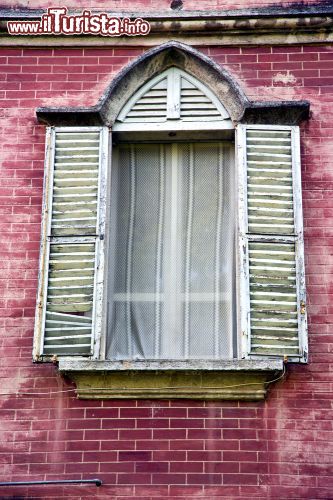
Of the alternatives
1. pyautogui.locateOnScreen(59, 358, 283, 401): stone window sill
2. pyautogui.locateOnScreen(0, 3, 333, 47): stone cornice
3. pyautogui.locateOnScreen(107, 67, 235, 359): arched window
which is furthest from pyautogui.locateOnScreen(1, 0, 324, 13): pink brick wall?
pyautogui.locateOnScreen(59, 358, 283, 401): stone window sill

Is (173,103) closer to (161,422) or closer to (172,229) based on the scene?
(172,229)

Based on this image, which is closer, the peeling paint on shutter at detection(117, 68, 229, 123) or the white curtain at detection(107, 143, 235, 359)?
the white curtain at detection(107, 143, 235, 359)

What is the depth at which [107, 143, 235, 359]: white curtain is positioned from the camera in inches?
293

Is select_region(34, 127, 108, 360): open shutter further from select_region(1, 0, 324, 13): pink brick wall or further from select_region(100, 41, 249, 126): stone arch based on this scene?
select_region(1, 0, 324, 13): pink brick wall

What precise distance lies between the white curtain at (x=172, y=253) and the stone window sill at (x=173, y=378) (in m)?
0.43

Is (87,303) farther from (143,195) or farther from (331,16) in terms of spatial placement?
(331,16)

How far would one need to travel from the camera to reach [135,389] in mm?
6969

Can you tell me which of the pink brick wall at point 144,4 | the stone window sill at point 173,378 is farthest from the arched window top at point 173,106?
the stone window sill at point 173,378

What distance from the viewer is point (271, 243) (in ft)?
24.3

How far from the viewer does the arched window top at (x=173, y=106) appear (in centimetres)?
796

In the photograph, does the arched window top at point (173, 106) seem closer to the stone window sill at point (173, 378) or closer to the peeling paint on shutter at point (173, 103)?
the peeling paint on shutter at point (173, 103)

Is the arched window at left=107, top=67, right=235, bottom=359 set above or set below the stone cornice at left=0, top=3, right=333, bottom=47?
below

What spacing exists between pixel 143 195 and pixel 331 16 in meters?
2.15

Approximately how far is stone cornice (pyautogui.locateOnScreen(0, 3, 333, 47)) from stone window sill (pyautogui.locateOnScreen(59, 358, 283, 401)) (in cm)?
283
